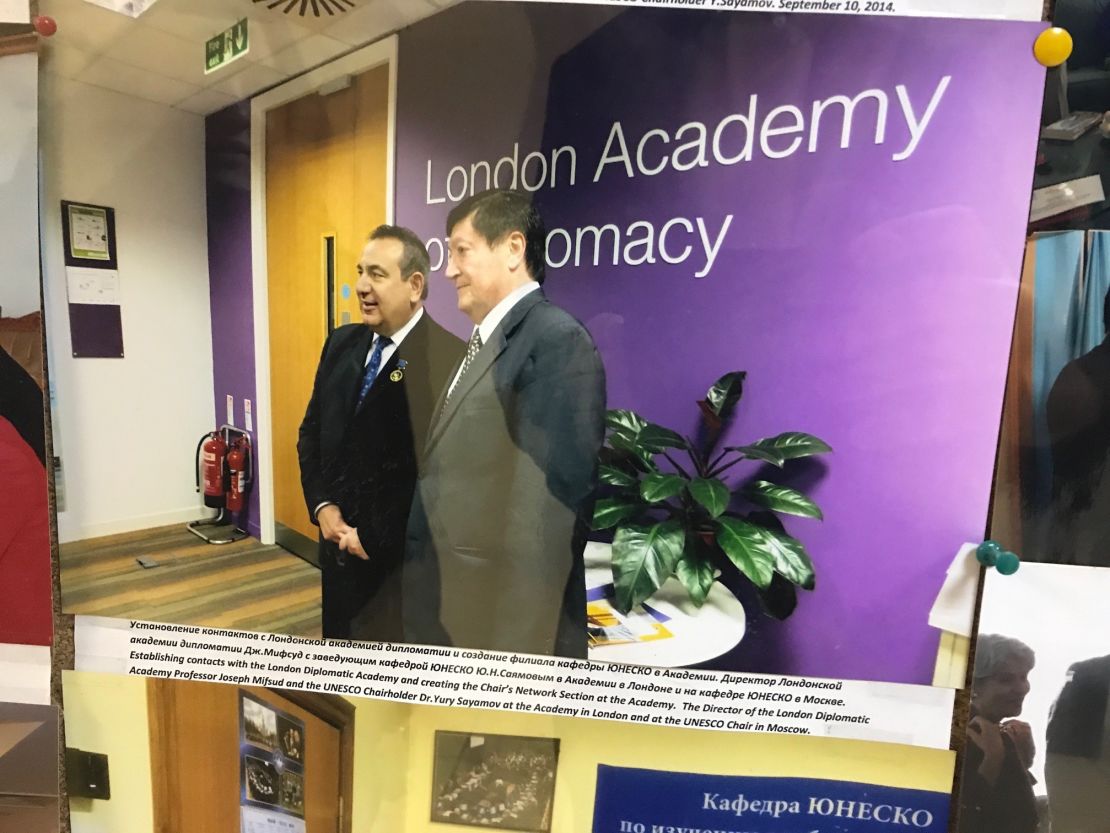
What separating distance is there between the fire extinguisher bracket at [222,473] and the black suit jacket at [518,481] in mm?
273

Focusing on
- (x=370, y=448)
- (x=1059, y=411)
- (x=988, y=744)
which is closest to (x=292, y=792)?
(x=370, y=448)

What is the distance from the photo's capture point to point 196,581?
3.01 feet

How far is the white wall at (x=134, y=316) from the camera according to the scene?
861 millimetres

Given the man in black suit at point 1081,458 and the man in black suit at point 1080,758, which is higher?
the man in black suit at point 1081,458

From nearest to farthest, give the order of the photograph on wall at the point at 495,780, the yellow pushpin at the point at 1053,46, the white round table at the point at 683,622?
the yellow pushpin at the point at 1053,46
the white round table at the point at 683,622
the photograph on wall at the point at 495,780

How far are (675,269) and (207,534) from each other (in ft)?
2.59

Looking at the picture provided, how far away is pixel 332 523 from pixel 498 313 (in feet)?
1.27

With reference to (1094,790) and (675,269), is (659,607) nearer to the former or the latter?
(675,269)

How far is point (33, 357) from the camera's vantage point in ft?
2.93

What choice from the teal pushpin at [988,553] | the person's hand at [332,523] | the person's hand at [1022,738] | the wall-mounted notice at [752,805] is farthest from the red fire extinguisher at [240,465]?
the person's hand at [1022,738]

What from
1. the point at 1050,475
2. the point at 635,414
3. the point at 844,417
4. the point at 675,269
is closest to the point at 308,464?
the point at 635,414

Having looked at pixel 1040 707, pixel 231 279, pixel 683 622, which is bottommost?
pixel 1040 707

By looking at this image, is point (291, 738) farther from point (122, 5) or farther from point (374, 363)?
point (122, 5)

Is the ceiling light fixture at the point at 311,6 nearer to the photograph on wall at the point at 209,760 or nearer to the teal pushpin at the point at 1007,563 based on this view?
the photograph on wall at the point at 209,760
